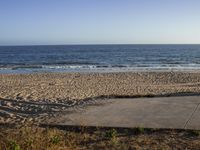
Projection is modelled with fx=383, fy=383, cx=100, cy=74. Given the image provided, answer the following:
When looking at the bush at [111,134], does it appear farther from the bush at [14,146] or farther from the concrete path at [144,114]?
the bush at [14,146]

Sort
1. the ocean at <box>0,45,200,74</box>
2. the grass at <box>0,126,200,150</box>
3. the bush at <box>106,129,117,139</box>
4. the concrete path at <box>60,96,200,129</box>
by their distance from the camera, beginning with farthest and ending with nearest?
1. the ocean at <box>0,45,200,74</box>
2. the concrete path at <box>60,96,200,129</box>
3. the bush at <box>106,129,117,139</box>
4. the grass at <box>0,126,200,150</box>

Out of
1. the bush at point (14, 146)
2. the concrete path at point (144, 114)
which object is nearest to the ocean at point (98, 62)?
the concrete path at point (144, 114)

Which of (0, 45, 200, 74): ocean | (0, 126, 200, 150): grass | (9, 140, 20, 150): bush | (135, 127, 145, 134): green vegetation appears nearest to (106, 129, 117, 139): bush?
(0, 126, 200, 150): grass

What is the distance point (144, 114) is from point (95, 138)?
79.5 inches

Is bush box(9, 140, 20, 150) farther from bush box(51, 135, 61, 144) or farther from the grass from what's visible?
bush box(51, 135, 61, 144)

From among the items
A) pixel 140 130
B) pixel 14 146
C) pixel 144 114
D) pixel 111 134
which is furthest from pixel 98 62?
pixel 14 146

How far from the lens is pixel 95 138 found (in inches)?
266

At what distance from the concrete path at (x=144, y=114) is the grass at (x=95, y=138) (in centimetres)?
35

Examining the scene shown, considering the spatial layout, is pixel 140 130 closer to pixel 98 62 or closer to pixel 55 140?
pixel 55 140

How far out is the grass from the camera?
19.1 feet

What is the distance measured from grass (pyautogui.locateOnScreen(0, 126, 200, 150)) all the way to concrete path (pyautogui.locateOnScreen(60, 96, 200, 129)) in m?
0.35

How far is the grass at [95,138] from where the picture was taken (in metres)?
5.83

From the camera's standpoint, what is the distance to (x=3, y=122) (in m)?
8.66

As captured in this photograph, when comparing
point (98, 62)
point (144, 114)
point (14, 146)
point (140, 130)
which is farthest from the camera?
point (98, 62)
